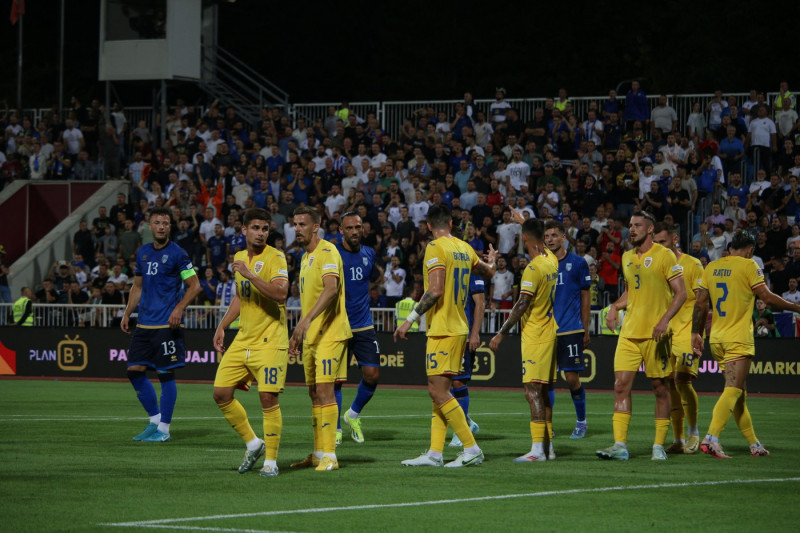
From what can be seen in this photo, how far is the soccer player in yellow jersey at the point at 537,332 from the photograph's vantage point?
1255 cm

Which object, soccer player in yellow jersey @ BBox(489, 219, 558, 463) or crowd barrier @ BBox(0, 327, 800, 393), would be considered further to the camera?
crowd barrier @ BBox(0, 327, 800, 393)

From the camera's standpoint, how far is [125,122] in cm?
3869

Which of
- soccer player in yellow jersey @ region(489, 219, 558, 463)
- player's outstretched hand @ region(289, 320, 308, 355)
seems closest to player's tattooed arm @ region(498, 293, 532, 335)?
soccer player in yellow jersey @ region(489, 219, 558, 463)

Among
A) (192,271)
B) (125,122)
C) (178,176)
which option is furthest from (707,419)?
(125,122)

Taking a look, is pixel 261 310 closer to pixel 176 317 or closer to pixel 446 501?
pixel 446 501

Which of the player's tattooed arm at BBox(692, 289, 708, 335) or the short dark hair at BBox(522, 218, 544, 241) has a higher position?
the short dark hair at BBox(522, 218, 544, 241)

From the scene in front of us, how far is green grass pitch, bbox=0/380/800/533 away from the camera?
8836 millimetres

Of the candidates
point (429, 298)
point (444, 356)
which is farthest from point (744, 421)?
point (429, 298)

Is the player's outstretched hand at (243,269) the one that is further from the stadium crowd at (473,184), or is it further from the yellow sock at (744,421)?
the stadium crowd at (473,184)

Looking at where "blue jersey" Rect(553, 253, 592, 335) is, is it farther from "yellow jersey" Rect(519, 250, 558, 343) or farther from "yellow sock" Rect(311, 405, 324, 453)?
"yellow sock" Rect(311, 405, 324, 453)

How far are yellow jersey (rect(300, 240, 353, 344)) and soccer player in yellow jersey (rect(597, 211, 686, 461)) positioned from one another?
2.95 meters

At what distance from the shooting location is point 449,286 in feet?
39.3

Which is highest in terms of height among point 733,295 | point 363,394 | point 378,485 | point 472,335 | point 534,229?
point 534,229

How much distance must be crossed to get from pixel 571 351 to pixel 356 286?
2860 mm
